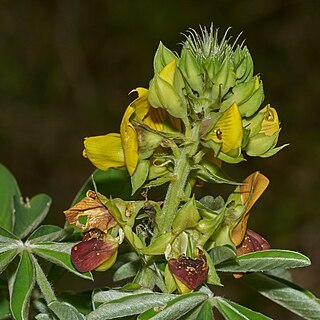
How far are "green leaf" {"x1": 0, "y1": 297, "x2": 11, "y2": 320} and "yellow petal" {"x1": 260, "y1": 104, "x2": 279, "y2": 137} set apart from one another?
2.86ft

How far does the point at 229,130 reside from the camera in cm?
177

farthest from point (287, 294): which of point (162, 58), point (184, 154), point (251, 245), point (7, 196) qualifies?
point (7, 196)

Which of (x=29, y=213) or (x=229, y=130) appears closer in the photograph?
(x=229, y=130)

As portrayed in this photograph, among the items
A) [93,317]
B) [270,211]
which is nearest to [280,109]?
[270,211]

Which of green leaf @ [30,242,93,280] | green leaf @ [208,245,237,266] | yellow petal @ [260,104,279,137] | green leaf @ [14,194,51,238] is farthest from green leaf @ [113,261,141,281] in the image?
yellow petal @ [260,104,279,137]

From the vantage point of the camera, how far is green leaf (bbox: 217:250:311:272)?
5.87 feet

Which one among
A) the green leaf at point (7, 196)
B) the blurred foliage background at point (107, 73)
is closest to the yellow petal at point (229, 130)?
the green leaf at point (7, 196)

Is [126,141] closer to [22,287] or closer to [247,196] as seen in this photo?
[247,196]

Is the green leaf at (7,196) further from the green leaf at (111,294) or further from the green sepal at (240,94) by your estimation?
the green sepal at (240,94)

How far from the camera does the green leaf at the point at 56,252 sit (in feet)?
6.31

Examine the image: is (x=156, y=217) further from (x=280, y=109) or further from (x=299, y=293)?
(x=280, y=109)

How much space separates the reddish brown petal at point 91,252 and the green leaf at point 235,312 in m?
0.31

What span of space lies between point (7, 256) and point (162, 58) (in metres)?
0.65

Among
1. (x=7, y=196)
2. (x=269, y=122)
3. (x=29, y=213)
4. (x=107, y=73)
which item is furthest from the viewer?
(x=107, y=73)
